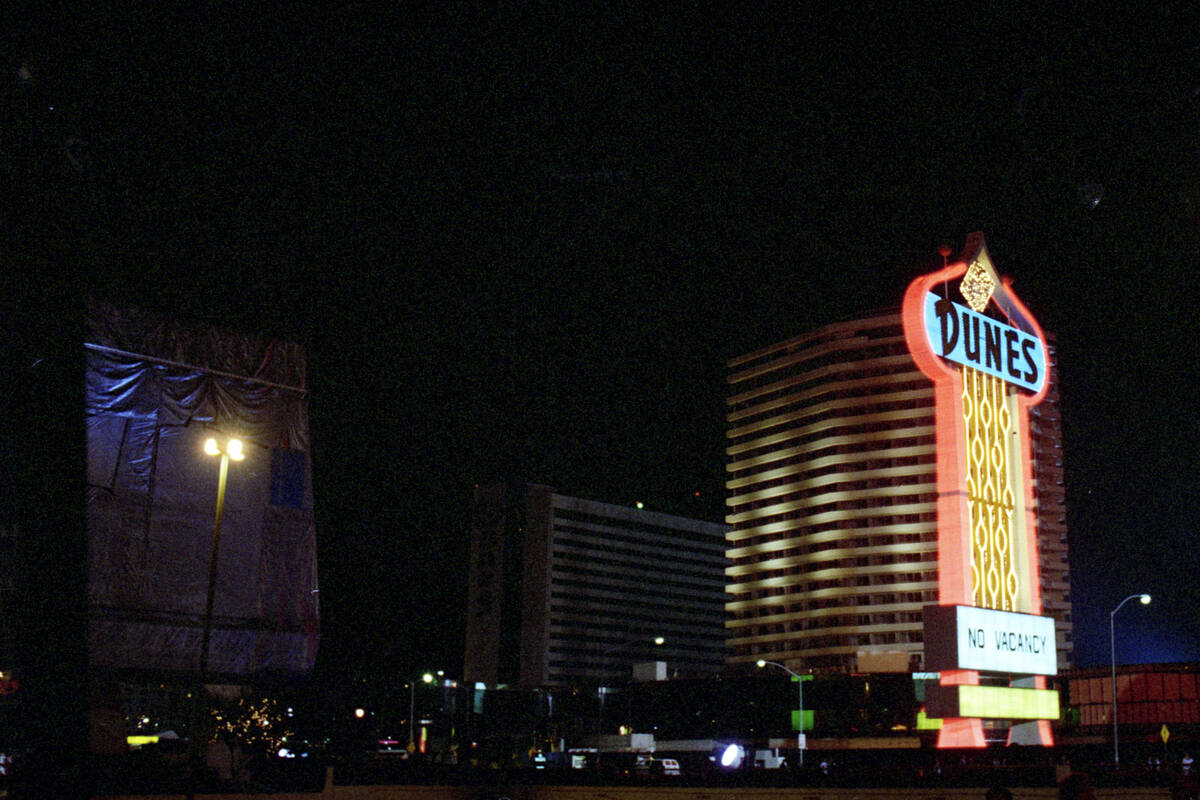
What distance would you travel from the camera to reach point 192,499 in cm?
3303

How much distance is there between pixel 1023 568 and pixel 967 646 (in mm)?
8908

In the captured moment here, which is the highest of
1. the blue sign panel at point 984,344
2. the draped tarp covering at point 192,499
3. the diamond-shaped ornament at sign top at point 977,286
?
the diamond-shaped ornament at sign top at point 977,286

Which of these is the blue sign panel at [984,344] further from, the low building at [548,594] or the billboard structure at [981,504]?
the low building at [548,594]

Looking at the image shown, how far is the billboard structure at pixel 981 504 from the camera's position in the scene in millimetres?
54156

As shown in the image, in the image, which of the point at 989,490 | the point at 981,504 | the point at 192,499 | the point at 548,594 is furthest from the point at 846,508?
the point at 192,499

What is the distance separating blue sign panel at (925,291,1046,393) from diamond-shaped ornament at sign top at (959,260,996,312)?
1.06m

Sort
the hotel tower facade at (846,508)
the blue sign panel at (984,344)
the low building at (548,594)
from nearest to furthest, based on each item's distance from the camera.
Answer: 1. the blue sign panel at (984,344)
2. the hotel tower facade at (846,508)
3. the low building at (548,594)

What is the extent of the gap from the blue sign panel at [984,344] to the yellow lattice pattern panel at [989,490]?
0.84 m

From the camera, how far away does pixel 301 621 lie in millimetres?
35156

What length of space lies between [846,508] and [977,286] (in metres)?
84.7

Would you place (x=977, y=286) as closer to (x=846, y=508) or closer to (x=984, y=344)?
(x=984, y=344)

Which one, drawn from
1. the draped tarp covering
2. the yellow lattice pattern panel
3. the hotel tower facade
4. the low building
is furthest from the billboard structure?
the low building

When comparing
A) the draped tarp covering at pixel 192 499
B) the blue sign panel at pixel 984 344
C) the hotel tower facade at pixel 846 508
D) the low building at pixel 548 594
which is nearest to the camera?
the draped tarp covering at pixel 192 499

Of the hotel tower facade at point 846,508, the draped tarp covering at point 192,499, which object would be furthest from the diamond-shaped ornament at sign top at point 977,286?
the hotel tower facade at point 846,508
